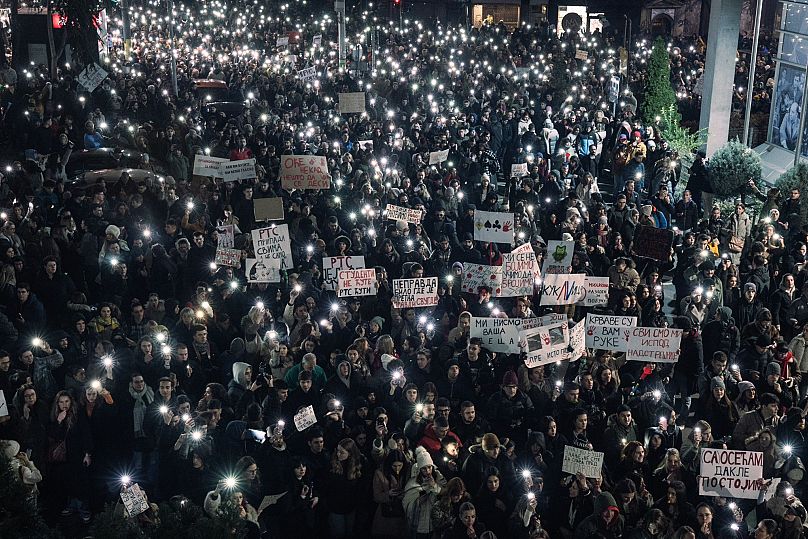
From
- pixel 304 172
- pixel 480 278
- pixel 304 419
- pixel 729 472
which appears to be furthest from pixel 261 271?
pixel 729 472

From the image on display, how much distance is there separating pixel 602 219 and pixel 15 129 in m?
13.5

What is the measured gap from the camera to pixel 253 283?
1484cm

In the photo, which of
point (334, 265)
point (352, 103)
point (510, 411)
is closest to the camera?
point (510, 411)

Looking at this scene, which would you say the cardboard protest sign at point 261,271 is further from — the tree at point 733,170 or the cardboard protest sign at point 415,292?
the tree at point 733,170

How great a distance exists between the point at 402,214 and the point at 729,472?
8.24m

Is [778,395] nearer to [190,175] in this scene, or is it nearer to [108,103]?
[190,175]

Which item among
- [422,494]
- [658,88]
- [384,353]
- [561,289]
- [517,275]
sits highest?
[658,88]

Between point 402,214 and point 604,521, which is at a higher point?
point 402,214

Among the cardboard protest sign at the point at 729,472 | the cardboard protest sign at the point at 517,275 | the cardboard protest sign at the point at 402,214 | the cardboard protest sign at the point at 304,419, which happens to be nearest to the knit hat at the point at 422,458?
the cardboard protest sign at the point at 304,419

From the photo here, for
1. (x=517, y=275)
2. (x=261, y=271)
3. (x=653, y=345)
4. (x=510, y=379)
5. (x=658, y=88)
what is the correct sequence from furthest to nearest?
(x=658, y=88), (x=261, y=271), (x=517, y=275), (x=653, y=345), (x=510, y=379)

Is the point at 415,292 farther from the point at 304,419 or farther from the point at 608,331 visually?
the point at 304,419

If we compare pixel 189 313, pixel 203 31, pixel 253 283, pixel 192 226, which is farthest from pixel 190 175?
pixel 203 31

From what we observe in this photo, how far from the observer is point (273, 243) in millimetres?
15320

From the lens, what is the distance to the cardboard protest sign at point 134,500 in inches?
376
